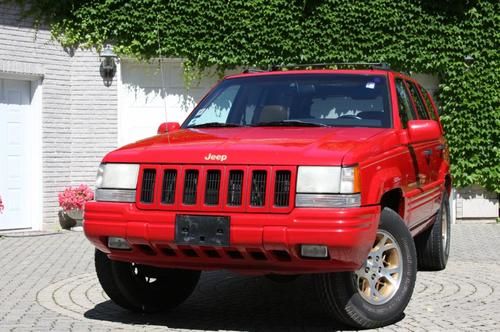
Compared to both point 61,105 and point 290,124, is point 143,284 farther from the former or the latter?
point 61,105

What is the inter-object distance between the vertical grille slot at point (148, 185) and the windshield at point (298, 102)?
1.11 metres

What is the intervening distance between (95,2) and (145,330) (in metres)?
8.94

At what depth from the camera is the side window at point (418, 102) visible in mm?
7792

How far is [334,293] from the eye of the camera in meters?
5.46

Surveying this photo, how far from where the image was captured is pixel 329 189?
17.1ft

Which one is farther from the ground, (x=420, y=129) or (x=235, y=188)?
(x=420, y=129)

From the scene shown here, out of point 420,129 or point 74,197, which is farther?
point 74,197

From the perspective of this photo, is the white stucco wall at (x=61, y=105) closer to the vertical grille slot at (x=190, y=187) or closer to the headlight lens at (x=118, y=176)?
the headlight lens at (x=118, y=176)

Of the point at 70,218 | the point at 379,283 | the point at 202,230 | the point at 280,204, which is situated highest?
the point at 280,204

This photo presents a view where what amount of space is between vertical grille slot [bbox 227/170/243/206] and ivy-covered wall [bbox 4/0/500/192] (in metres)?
8.42

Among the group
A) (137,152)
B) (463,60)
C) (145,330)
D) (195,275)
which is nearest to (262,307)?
(195,275)

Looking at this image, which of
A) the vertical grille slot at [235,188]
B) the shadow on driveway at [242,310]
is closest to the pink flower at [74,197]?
the shadow on driveway at [242,310]

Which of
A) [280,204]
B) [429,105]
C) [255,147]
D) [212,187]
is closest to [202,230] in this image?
[212,187]

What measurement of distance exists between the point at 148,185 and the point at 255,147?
78 cm
